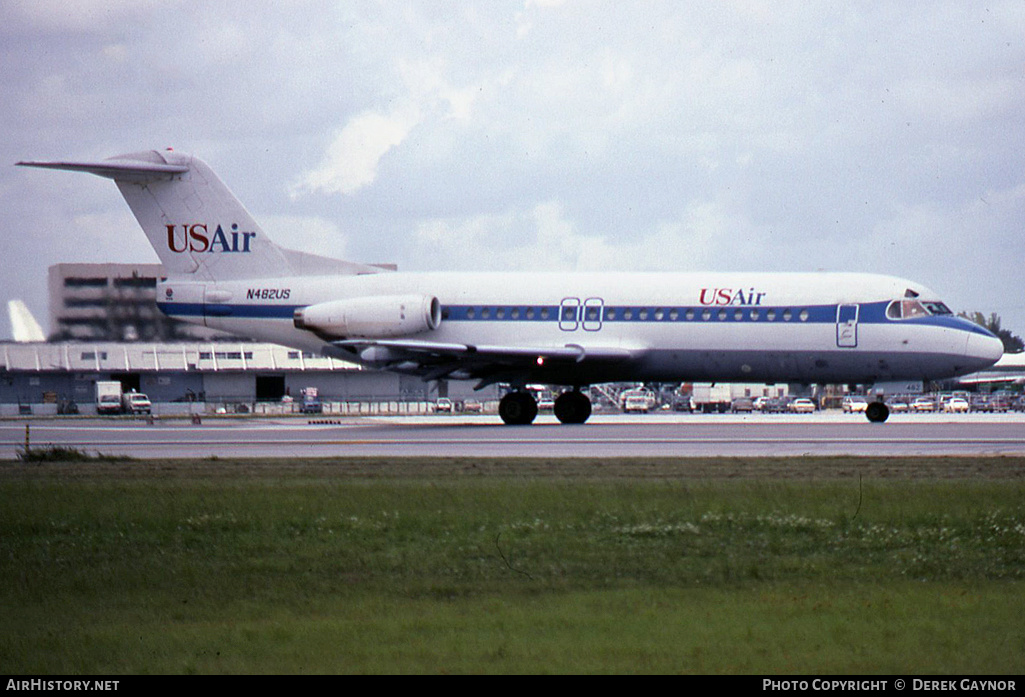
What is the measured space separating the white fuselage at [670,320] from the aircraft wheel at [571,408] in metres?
0.67

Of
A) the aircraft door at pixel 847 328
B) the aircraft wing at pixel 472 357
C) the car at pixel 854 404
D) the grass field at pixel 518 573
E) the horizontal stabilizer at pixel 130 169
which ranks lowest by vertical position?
the grass field at pixel 518 573

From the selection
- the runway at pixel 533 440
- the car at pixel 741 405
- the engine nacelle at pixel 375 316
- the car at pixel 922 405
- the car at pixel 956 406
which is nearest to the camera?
the runway at pixel 533 440

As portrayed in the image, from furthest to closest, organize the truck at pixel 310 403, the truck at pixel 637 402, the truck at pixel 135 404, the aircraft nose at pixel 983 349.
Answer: the truck at pixel 637 402, the truck at pixel 310 403, the truck at pixel 135 404, the aircraft nose at pixel 983 349

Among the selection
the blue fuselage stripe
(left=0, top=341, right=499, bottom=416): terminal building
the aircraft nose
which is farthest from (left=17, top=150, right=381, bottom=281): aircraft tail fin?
the aircraft nose

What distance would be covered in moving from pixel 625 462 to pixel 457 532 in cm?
849

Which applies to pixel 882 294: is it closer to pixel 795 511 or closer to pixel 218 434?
pixel 218 434

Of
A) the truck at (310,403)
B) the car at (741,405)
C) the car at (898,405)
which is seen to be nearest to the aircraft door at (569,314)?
the truck at (310,403)

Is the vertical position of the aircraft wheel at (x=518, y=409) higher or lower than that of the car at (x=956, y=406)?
higher

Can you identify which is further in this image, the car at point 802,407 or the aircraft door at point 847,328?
the car at point 802,407

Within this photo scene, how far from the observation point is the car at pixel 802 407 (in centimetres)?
7035

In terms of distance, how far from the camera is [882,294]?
35094mm

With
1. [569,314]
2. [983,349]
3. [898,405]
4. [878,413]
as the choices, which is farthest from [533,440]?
[898,405]

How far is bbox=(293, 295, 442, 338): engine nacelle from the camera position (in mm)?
37062

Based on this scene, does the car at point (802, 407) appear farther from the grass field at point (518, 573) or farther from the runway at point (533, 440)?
the grass field at point (518, 573)
